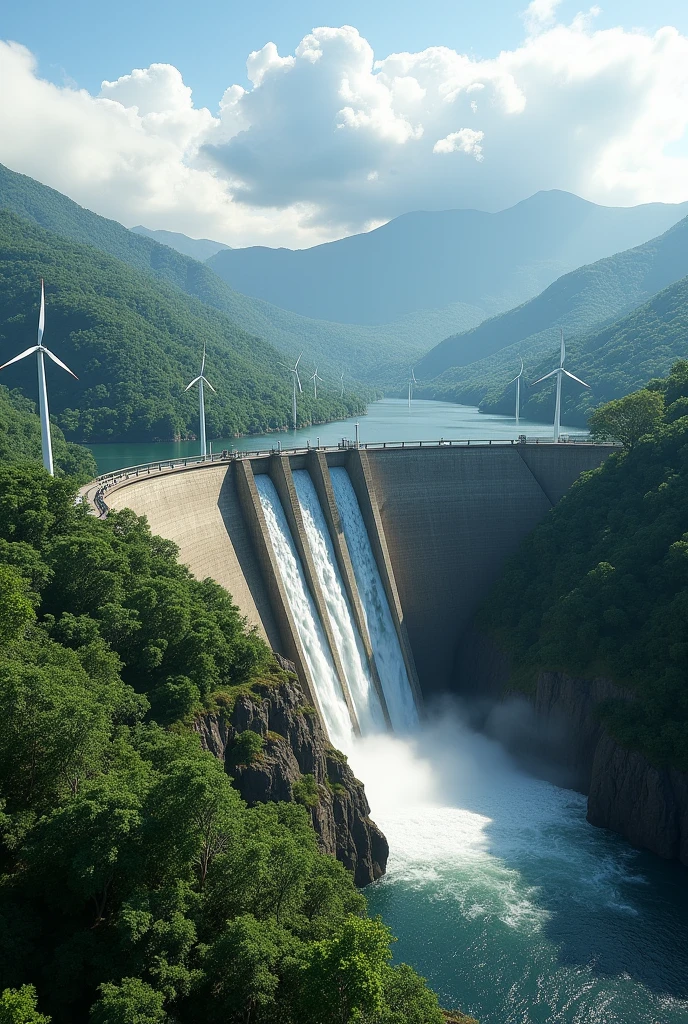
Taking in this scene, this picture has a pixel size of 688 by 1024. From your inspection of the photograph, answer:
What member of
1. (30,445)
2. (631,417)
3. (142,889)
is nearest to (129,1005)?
(142,889)

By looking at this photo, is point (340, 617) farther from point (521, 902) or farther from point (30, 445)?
point (30, 445)

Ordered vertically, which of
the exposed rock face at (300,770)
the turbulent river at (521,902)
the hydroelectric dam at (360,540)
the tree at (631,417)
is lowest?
the turbulent river at (521,902)

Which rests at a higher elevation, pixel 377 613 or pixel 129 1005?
pixel 377 613

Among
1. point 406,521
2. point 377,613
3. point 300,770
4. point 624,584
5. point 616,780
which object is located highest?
point 406,521

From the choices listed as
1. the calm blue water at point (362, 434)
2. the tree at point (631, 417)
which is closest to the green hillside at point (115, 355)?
the calm blue water at point (362, 434)

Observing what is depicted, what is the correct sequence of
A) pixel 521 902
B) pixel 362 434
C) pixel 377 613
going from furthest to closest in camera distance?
1. pixel 362 434
2. pixel 377 613
3. pixel 521 902

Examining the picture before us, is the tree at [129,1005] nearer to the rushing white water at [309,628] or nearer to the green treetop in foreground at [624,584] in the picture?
the rushing white water at [309,628]

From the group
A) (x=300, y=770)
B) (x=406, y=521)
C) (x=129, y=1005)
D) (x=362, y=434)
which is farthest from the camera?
(x=362, y=434)

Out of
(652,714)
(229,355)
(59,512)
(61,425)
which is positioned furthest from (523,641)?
(229,355)
